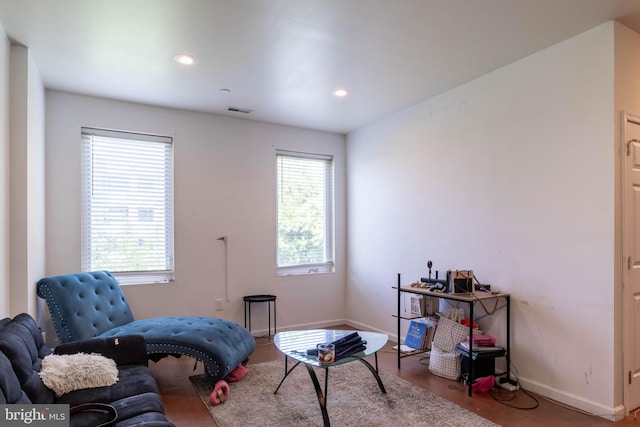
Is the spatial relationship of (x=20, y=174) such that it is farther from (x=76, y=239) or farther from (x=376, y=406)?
(x=376, y=406)

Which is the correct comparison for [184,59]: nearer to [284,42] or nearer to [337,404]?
[284,42]

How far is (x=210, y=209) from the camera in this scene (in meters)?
4.47

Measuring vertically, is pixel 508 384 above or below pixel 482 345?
below

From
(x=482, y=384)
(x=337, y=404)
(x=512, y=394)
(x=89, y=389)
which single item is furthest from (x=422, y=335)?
(x=89, y=389)

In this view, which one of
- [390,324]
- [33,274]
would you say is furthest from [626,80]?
[33,274]

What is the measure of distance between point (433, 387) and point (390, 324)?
4.58 ft

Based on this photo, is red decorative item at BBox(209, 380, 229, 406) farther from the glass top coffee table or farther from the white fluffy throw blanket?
the white fluffy throw blanket

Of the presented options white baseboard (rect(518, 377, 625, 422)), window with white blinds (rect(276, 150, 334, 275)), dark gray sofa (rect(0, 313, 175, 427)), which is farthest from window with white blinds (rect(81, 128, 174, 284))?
white baseboard (rect(518, 377, 625, 422))

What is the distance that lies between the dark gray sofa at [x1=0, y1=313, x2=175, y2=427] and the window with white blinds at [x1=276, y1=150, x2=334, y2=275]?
8.22 feet

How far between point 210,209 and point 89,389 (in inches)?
99.1

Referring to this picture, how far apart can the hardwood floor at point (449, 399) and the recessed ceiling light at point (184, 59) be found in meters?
2.57

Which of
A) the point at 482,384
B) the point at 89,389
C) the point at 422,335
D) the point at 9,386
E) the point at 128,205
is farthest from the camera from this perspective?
the point at 128,205

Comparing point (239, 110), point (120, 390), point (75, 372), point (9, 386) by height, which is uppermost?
point (239, 110)

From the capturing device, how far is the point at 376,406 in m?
2.80
